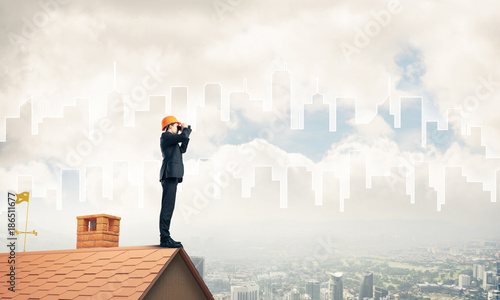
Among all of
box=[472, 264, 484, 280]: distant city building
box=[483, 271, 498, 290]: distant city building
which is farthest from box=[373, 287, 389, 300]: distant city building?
box=[472, 264, 484, 280]: distant city building

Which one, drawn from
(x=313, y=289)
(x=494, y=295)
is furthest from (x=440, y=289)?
(x=313, y=289)

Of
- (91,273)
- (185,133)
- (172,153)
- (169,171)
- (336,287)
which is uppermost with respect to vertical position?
(185,133)

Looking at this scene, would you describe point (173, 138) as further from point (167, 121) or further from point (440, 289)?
point (440, 289)

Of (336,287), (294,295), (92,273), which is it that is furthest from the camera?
(336,287)

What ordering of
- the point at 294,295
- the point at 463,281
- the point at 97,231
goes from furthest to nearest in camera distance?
the point at 463,281, the point at 294,295, the point at 97,231

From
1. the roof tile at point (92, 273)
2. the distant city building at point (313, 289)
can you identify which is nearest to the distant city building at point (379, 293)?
the distant city building at point (313, 289)

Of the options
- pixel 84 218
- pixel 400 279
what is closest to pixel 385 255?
pixel 400 279

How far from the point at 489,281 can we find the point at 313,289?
82.3 ft

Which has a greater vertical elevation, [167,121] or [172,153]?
[167,121]

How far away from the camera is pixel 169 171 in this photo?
10.9 m

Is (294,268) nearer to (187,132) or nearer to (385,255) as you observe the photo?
(385,255)

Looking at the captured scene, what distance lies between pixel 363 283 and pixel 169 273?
62.3m

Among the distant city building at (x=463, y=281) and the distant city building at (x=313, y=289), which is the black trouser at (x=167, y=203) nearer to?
the distant city building at (x=313, y=289)

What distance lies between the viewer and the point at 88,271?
10414 millimetres
